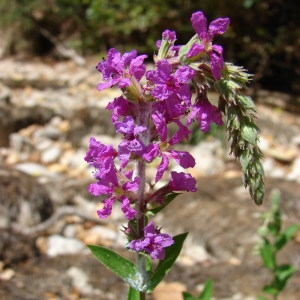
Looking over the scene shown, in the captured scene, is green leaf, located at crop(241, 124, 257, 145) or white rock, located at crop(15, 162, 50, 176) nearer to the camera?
green leaf, located at crop(241, 124, 257, 145)

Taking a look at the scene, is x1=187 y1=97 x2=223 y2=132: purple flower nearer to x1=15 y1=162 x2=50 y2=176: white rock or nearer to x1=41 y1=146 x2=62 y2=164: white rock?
x1=15 y1=162 x2=50 y2=176: white rock

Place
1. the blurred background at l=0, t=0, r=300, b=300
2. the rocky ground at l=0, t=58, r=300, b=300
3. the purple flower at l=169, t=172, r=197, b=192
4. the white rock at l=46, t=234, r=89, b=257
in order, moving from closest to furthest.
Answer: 1. the purple flower at l=169, t=172, r=197, b=192
2. the rocky ground at l=0, t=58, r=300, b=300
3. the blurred background at l=0, t=0, r=300, b=300
4. the white rock at l=46, t=234, r=89, b=257

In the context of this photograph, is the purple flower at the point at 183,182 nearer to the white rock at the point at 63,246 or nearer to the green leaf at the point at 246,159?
the green leaf at the point at 246,159

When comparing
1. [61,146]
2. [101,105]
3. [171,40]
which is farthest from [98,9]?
[171,40]

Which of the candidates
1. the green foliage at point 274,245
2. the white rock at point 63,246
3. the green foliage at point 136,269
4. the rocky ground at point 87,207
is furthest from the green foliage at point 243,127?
the white rock at point 63,246

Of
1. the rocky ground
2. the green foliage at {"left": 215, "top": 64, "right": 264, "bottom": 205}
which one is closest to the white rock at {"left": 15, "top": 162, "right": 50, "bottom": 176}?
the rocky ground

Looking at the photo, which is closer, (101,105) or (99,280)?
(99,280)

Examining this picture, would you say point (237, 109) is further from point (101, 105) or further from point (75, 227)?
point (101, 105)
